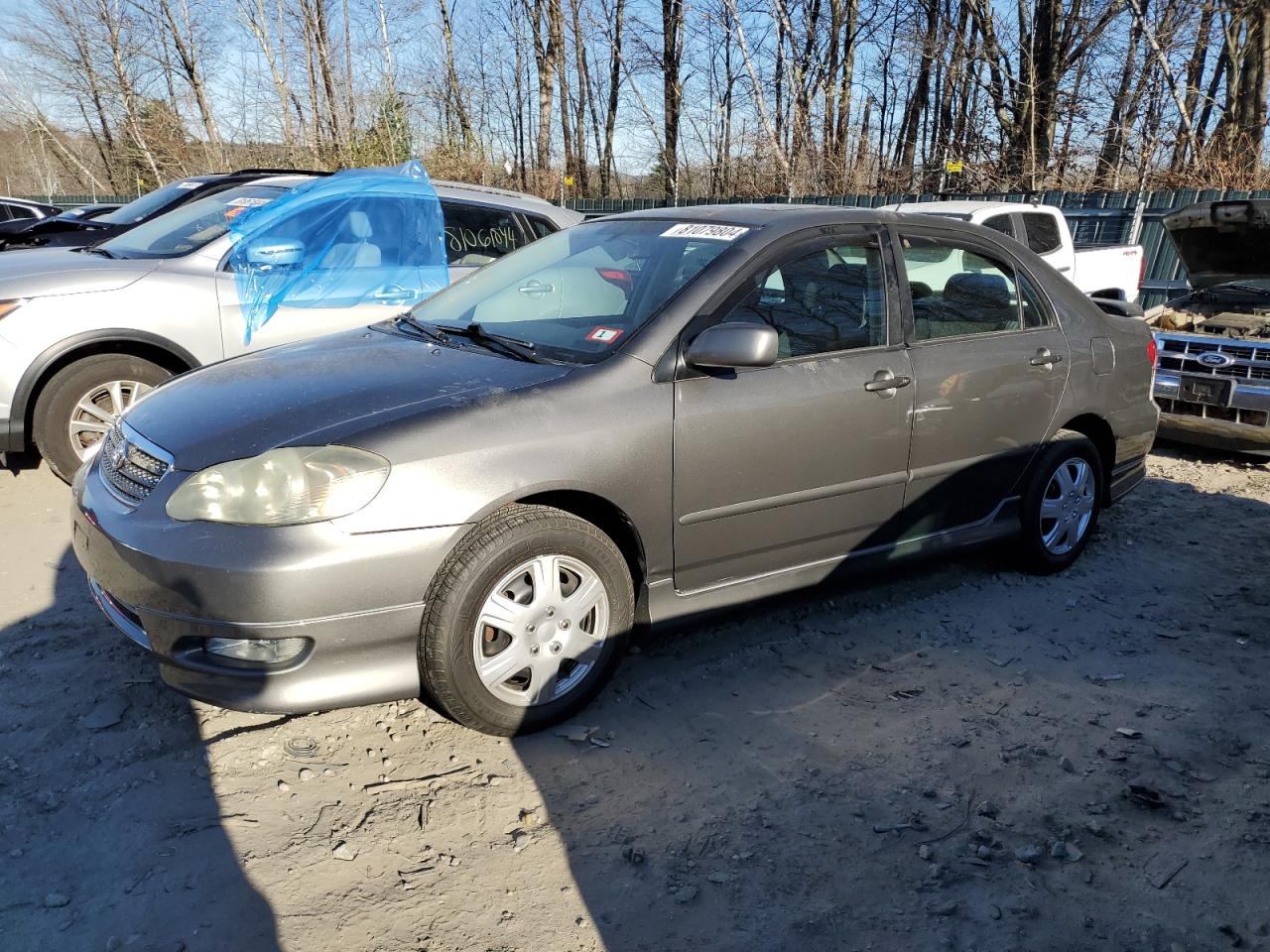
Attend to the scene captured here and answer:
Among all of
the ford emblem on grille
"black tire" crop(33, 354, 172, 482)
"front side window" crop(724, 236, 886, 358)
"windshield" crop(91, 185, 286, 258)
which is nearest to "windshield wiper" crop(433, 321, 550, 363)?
"front side window" crop(724, 236, 886, 358)

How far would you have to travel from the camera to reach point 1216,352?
662cm

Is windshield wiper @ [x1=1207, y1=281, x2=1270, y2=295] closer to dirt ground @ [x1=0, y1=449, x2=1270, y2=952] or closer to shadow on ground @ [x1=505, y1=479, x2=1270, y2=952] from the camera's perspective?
shadow on ground @ [x1=505, y1=479, x2=1270, y2=952]

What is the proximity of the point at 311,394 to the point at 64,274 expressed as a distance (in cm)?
316

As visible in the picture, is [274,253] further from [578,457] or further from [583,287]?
[578,457]

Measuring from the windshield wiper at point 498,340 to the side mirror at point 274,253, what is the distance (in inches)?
95.0

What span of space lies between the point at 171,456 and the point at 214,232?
3.58 metres

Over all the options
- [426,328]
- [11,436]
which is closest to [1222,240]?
[426,328]

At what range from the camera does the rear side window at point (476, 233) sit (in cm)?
636

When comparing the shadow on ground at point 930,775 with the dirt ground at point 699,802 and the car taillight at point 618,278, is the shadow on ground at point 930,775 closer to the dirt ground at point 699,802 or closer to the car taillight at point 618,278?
the dirt ground at point 699,802

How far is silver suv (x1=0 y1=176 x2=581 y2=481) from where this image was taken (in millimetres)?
5027

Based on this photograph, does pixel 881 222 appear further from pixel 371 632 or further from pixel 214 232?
pixel 214 232

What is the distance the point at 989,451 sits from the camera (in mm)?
4137

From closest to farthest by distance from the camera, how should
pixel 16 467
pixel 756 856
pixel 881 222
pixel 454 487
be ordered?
pixel 756 856 < pixel 454 487 < pixel 881 222 < pixel 16 467

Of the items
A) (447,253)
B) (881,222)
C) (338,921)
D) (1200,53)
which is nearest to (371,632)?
(338,921)
